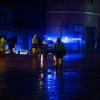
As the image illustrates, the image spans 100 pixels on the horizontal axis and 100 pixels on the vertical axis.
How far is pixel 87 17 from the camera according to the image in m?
49.0

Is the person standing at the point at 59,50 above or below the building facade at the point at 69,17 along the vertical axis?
below

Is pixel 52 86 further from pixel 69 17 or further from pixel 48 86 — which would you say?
pixel 69 17

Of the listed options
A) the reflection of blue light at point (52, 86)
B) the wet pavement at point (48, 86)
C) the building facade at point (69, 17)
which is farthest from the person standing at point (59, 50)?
the building facade at point (69, 17)

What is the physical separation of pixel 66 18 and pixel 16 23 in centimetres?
525

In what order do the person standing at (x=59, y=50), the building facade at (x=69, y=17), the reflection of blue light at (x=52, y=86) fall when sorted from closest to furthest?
the reflection of blue light at (x=52, y=86) → the person standing at (x=59, y=50) → the building facade at (x=69, y=17)

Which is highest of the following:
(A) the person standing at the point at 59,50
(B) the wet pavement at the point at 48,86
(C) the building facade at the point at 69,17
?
(C) the building facade at the point at 69,17

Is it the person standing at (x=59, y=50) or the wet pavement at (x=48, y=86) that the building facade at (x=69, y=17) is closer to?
the person standing at (x=59, y=50)

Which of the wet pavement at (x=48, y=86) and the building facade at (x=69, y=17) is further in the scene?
the building facade at (x=69, y=17)

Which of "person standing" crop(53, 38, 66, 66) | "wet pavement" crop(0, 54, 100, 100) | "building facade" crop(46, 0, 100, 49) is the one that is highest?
"building facade" crop(46, 0, 100, 49)

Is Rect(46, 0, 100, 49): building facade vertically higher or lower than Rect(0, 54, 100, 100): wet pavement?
higher

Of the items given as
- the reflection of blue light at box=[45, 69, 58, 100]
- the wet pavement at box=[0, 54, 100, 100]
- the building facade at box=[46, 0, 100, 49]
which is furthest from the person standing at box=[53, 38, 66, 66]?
the building facade at box=[46, 0, 100, 49]

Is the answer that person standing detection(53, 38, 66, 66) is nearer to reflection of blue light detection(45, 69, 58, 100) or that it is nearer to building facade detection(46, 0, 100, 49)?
reflection of blue light detection(45, 69, 58, 100)

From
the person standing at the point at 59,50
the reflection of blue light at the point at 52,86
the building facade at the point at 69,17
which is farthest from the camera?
the building facade at the point at 69,17

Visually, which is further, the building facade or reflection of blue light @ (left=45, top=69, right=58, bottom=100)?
the building facade
